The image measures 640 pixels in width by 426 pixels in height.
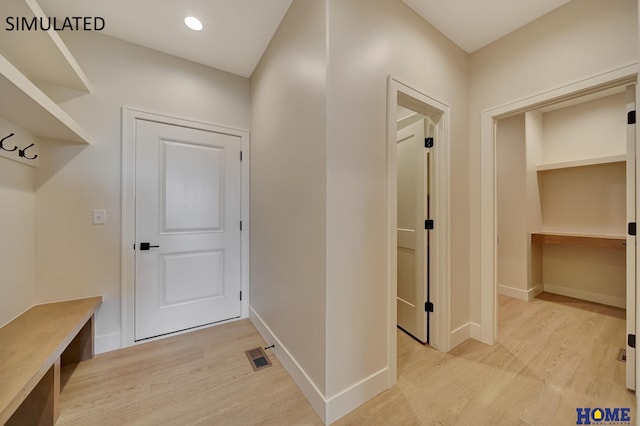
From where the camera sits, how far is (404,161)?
7.85ft

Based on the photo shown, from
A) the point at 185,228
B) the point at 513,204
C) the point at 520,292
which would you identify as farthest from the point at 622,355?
the point at 185,228

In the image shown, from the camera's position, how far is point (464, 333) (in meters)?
2.20

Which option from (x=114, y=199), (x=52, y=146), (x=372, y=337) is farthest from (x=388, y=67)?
(x=52, y=146)

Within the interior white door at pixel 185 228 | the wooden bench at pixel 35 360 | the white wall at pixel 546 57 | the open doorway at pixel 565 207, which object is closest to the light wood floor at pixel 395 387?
the wooden bench at pixel 35 360

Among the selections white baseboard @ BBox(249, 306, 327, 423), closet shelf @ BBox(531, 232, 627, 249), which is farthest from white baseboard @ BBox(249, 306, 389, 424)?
closet shelf @ BBox(531, 232, 627, 249)

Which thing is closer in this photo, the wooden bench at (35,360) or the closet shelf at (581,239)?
the wooden bench at (35,360)

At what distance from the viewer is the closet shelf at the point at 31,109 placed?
1088mm

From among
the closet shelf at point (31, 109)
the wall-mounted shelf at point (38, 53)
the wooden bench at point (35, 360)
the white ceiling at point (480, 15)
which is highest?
the white ceiling at point (480, 15)

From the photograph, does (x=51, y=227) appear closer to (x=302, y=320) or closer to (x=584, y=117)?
(x=302, y=320)

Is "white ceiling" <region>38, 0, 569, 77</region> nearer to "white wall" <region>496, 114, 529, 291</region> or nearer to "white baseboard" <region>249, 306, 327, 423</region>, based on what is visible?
"white wall" <region>496, 114, 529, 291</region>

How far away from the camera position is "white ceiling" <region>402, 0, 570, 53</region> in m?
1.76

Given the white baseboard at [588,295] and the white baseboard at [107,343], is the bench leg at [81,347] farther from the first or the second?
the white baseboard at [588,295]

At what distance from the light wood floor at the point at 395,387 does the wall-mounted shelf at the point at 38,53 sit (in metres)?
2.24

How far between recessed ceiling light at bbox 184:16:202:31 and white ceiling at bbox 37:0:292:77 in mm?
34
